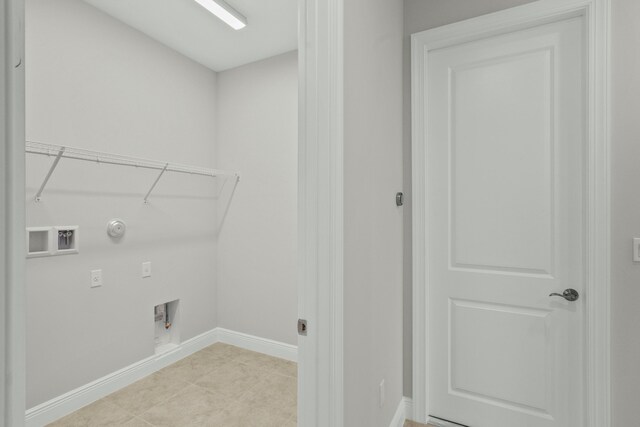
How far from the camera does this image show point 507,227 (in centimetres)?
180

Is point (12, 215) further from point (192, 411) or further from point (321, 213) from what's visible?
point (192, 411)

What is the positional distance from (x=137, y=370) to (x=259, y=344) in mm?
974

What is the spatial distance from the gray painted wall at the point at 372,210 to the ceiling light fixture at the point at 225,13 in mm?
1109

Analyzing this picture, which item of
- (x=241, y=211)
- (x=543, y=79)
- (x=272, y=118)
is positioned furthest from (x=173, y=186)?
(x=543, y=79)

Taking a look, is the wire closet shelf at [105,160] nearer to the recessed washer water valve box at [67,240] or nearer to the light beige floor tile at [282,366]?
the recessed washer water valve box at [67,240]

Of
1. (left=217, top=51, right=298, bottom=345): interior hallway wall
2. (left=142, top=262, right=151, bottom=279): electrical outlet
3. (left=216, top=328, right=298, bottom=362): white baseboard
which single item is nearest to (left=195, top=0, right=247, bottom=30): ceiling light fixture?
(left=217, top=51, right=298, bottom=345): interior hallway wall

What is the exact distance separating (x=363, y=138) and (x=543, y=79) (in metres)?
1.11

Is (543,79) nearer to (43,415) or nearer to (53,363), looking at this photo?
(53,363)

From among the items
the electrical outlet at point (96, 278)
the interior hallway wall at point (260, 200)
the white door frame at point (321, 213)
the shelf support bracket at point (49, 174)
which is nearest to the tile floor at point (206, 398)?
the interior hallway wall at point (260, 200)

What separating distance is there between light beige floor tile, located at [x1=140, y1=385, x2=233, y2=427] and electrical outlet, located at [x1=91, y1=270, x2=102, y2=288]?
91 centimetres

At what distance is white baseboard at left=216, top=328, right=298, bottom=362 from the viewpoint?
286 centimetres

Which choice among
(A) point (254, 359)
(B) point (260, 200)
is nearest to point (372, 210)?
(B) point (260, 200)

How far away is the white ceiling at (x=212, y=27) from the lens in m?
2.24

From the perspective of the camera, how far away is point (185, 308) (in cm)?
293
